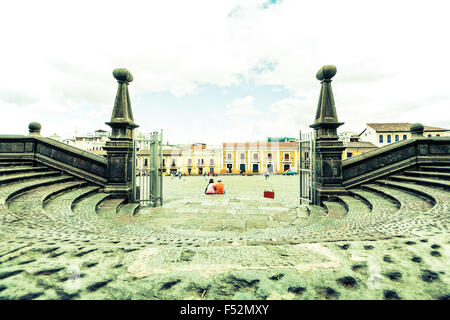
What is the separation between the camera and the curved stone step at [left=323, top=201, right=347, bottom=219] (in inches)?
208

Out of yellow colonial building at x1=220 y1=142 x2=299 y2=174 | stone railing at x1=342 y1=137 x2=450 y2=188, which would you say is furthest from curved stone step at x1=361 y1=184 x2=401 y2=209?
yellow colonial building at x1=220 y1=142 x2=299 y2=174

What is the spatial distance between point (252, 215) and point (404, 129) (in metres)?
53.2

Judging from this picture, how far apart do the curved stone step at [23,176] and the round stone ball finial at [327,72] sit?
972 centimetres

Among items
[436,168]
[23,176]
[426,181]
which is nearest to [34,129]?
[23,176]

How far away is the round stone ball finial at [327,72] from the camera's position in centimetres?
683

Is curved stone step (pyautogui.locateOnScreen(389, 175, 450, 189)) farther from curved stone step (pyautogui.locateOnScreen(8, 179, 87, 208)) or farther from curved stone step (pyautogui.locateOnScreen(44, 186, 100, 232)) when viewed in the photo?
curved stone step (pyautogui.locateOnScreen(8, 179, 87, 208))

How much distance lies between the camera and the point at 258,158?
48.8 meters

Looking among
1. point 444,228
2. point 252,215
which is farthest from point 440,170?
point 252,215

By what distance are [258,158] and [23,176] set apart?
45.3m

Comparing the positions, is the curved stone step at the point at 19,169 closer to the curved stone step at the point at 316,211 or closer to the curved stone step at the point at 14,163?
the curved stone step at the point at 14,163

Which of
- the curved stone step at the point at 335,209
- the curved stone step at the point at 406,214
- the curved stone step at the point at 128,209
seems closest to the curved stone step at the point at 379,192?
the curved stone step at the point at 406,214

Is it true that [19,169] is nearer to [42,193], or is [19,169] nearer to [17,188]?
[17,188]

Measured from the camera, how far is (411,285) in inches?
58.4

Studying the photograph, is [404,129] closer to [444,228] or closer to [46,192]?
[444,228]
